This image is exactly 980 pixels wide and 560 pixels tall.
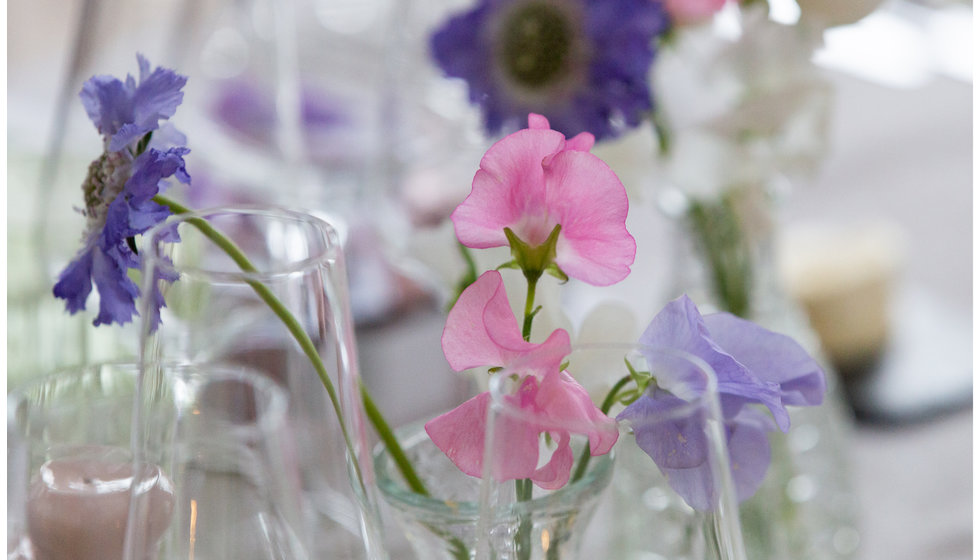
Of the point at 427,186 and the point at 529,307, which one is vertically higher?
the point at 427,186

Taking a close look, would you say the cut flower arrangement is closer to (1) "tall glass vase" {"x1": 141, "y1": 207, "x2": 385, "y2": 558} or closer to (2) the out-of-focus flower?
(1) "tall glass vase" {"x1": 141, "y1": 207, "x2": 385, "y2": 558}

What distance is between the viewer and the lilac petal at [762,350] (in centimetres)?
20

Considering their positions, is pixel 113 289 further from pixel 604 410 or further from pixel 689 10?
pixel 689 10

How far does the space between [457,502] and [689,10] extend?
8.6 inches

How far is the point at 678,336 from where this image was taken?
0.19m

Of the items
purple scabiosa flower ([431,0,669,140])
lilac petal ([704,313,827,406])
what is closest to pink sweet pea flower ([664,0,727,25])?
purple scabiosa flower ([431,0,669,140])

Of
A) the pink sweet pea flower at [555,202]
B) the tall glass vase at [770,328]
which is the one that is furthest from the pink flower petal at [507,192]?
the tall glass vase at [770,328]

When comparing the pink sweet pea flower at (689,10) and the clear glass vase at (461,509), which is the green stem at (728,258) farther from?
the clear glass vase at (461,509)

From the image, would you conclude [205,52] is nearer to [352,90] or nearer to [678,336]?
[352,90]

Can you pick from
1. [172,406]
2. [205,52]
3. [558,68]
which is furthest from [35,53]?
[172,406]

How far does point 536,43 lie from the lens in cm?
35

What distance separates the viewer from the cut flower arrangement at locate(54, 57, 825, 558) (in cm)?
18

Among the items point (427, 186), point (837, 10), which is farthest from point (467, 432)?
point (427, 186)

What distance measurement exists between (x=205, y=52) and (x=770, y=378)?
0.71 metres
